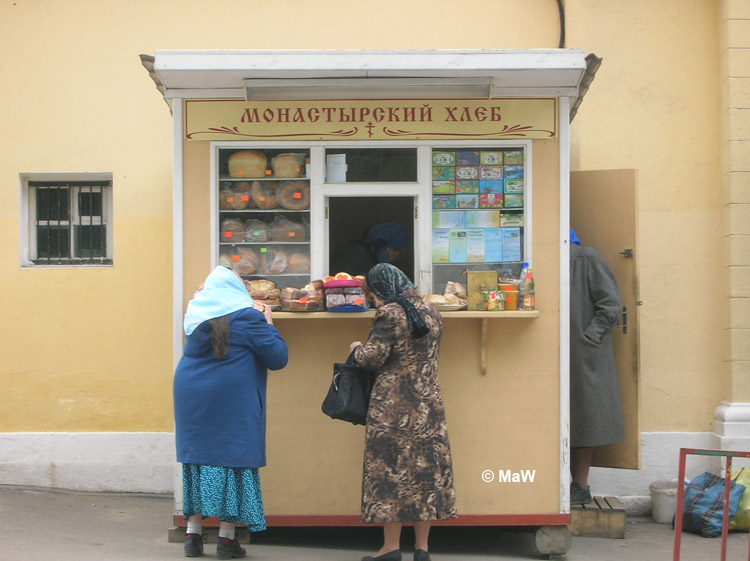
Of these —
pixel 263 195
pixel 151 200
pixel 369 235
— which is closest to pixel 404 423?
pixel 263 195

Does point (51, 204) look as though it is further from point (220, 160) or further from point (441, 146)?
point (441, 146)

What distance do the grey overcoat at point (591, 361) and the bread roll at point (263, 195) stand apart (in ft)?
6.63

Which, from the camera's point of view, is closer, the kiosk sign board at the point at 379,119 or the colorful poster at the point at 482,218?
the kiosk sign board at the point at 379,119

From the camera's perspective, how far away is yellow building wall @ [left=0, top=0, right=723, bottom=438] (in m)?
7.10

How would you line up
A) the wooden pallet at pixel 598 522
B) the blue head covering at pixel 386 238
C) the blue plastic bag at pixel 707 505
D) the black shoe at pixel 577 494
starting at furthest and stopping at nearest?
the blue head covering at pixel 386 238 → the blue plastic bag at pixel 707 505 → the black shoe at pixel 577 494 → the wooden pallet at pixel 598 522

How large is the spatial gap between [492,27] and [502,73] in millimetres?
2234

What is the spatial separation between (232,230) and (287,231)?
0.34m

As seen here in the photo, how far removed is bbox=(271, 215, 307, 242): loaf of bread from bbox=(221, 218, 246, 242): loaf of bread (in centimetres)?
19

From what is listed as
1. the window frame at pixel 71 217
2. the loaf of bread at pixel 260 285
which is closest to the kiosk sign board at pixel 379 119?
the loaf of bread at pixel 260 285

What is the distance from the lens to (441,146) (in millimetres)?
5695

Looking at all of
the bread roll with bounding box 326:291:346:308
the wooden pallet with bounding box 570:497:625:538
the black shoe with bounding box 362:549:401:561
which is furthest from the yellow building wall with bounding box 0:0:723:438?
the black shoe with bounding box 362:549:401:561

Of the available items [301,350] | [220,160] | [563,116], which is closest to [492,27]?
[563,116]

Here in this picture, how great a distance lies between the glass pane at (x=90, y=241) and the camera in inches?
288

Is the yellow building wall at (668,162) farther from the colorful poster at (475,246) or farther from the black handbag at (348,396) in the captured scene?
the black handbag at (348,396)
